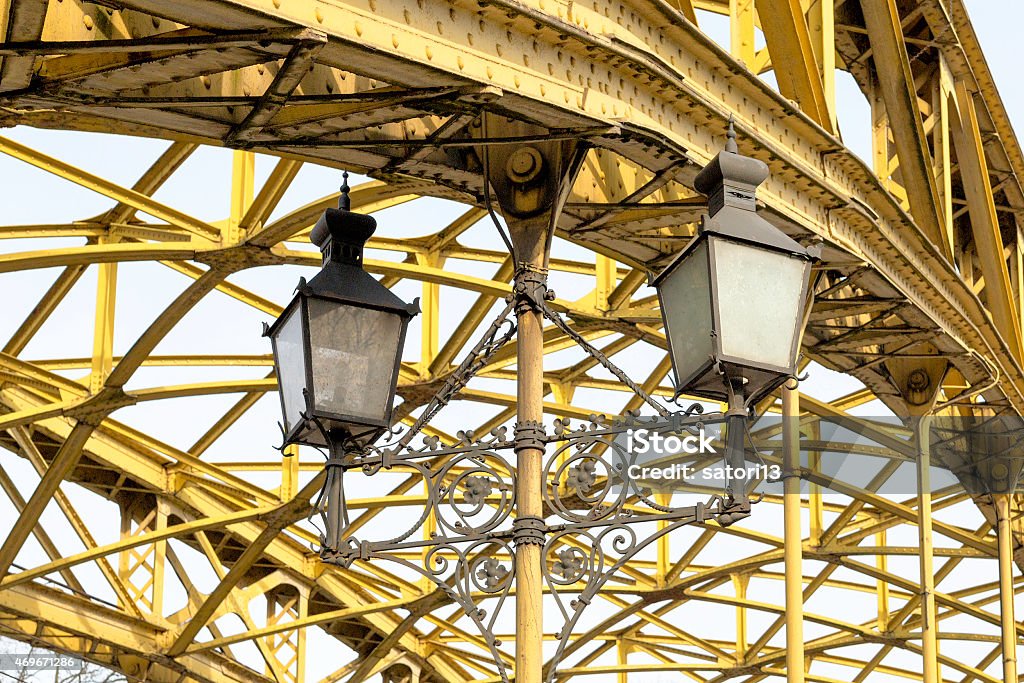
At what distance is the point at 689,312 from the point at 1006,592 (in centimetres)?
913

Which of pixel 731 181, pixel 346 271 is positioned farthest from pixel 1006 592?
pixel 346 271

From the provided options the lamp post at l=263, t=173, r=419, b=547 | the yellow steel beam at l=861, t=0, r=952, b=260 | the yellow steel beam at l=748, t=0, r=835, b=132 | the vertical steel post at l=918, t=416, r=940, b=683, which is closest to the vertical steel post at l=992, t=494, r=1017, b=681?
the vertical steel post at l=918, t=416, r=940, b=683

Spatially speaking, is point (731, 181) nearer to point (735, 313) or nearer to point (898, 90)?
point (735, 313)

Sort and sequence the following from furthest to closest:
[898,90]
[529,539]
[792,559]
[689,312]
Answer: [898,90] < [792,559] < [529,539] < [689,312]

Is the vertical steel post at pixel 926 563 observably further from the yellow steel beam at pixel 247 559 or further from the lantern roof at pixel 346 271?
the yellow steel beam at pixel 247 559

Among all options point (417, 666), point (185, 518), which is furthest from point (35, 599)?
point (417, 666)

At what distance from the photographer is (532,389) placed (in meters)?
7.84

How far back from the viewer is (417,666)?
31.3 m

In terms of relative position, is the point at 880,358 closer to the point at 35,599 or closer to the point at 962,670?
the point at 35,599

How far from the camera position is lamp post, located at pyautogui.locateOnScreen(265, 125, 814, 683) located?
6789 mm

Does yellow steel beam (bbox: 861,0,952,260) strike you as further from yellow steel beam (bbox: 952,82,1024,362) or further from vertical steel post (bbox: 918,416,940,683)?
yellow steel beam (bbox: 952,82,1024,362)

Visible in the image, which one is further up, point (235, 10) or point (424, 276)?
point (424, 276)

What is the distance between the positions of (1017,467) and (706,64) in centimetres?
725

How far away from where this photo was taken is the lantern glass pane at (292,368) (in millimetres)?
7473
